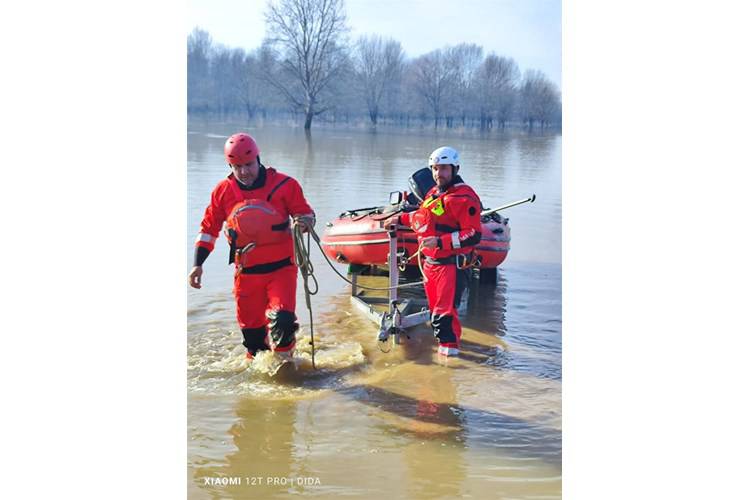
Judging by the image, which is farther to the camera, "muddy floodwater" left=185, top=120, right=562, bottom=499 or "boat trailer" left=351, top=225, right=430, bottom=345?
"boat trailer" left=351, top=225, right=430, bottom=345

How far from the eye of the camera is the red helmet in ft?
15.7

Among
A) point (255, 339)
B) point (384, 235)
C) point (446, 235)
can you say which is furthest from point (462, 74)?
point (255, 339)

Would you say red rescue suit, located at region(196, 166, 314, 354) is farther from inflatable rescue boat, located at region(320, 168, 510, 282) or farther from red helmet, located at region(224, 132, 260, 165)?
inflatable rescue boat, located at region(320, 168, 510, 282)

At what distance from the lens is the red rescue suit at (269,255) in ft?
16.2

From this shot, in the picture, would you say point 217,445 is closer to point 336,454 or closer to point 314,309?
point 336,454

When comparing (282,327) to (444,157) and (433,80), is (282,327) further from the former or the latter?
(433,80)

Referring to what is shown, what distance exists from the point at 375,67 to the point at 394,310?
4.58 metres

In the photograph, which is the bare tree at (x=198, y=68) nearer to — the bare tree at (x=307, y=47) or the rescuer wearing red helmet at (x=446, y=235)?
the bare tree at (x=307, y=47)

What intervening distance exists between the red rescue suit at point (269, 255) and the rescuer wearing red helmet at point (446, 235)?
3.12ft

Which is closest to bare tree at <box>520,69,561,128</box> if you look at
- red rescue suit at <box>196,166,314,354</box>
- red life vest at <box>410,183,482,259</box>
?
red life vest at <box>410,183,482,259</box>

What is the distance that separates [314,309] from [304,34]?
9.98 ft

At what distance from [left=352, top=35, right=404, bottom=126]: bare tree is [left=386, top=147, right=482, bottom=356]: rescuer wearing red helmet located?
4.90 ft
